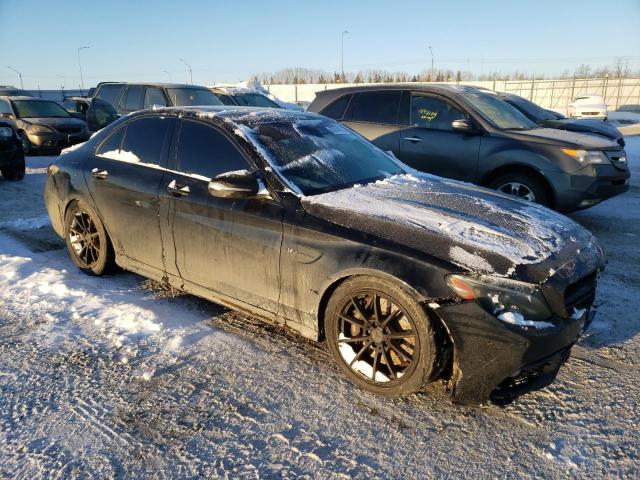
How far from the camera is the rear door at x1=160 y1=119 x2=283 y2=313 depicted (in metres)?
3.23

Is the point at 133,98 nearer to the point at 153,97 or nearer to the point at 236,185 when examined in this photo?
the point at 153,97

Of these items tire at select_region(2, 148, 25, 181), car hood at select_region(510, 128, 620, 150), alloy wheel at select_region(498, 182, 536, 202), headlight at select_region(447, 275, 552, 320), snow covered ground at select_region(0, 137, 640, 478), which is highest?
car hood at select_region(510, 128, 620, 150)

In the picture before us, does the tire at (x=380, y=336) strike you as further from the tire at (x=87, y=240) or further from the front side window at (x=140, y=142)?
the tire at (x=87, y=240)

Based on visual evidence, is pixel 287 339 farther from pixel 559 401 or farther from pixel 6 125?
pixel 6 125

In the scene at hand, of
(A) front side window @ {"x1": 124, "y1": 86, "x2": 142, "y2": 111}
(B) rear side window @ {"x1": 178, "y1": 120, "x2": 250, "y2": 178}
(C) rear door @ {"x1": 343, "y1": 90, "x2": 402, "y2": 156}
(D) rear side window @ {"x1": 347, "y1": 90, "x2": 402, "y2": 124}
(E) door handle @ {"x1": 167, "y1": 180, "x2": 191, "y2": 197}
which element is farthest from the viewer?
(A) front side window @ {"x1": 124, "y1": 86, "x2": 142, "y2": 111}

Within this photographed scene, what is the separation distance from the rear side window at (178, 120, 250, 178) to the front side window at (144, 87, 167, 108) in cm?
901

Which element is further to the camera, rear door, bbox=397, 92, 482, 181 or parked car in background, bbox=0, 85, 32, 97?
parked car in background, bbox=0, 85, 32, 97

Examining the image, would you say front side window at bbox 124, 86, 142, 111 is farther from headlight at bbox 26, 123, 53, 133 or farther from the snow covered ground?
the snow covered ground

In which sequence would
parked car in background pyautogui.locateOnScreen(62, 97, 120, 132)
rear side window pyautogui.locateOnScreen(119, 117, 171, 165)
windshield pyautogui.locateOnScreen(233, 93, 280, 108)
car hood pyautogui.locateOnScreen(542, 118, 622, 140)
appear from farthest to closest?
windshield pyautogui.locateOnScreen(233, 93, 280, 108) < parked car in background pyautogui.locateOnScreen(62, 97, 120, 132) < car hood pyautogui.locateOnScreen(542, 118, 622, 140) < rear side window pyautogui.locateOnScreen(119, 117, 171, 165)

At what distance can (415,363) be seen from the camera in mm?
2672

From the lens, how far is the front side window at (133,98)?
1249 centimetres

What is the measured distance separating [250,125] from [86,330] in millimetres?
1945

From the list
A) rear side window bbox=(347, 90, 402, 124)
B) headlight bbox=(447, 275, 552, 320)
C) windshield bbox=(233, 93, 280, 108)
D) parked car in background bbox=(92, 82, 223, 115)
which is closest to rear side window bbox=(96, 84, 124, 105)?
parked car in background bbox=(92, 82, 223, 115)

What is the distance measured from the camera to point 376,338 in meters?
2.82
